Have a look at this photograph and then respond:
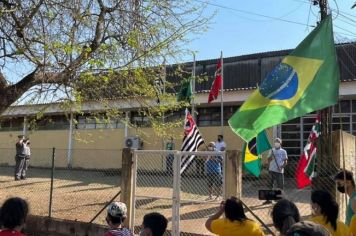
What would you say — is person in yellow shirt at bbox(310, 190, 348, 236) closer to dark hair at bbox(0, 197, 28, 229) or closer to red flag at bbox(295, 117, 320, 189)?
dark hair at bbox(0, 197, 28, 229)

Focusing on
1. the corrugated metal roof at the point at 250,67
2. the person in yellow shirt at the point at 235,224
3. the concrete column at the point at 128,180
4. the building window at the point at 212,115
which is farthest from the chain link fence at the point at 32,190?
the person in yellow shirt at the point at 235,224

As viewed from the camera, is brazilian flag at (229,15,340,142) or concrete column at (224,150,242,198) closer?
brazilian flag at (229,15,340,142)

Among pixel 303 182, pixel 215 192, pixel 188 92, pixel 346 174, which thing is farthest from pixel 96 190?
pixel 346 174

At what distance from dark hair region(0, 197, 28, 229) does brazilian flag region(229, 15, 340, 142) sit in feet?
7.56

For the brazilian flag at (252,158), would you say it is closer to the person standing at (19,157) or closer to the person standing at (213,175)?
the person standing at (213,175)

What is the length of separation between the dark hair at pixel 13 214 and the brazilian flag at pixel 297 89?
2.31m

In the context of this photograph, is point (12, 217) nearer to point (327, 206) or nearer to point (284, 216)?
point (284, 216)

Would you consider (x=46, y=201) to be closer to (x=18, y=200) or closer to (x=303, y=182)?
(x=303, y=182)

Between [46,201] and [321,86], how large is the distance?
9954 mm

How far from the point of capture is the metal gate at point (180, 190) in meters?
8.95

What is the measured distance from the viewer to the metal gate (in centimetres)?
895

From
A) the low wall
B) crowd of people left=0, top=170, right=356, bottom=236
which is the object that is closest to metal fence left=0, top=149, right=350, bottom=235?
the low wall

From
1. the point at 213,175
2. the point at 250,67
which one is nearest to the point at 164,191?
the point at 213,175

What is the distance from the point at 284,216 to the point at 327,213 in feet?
2.65
